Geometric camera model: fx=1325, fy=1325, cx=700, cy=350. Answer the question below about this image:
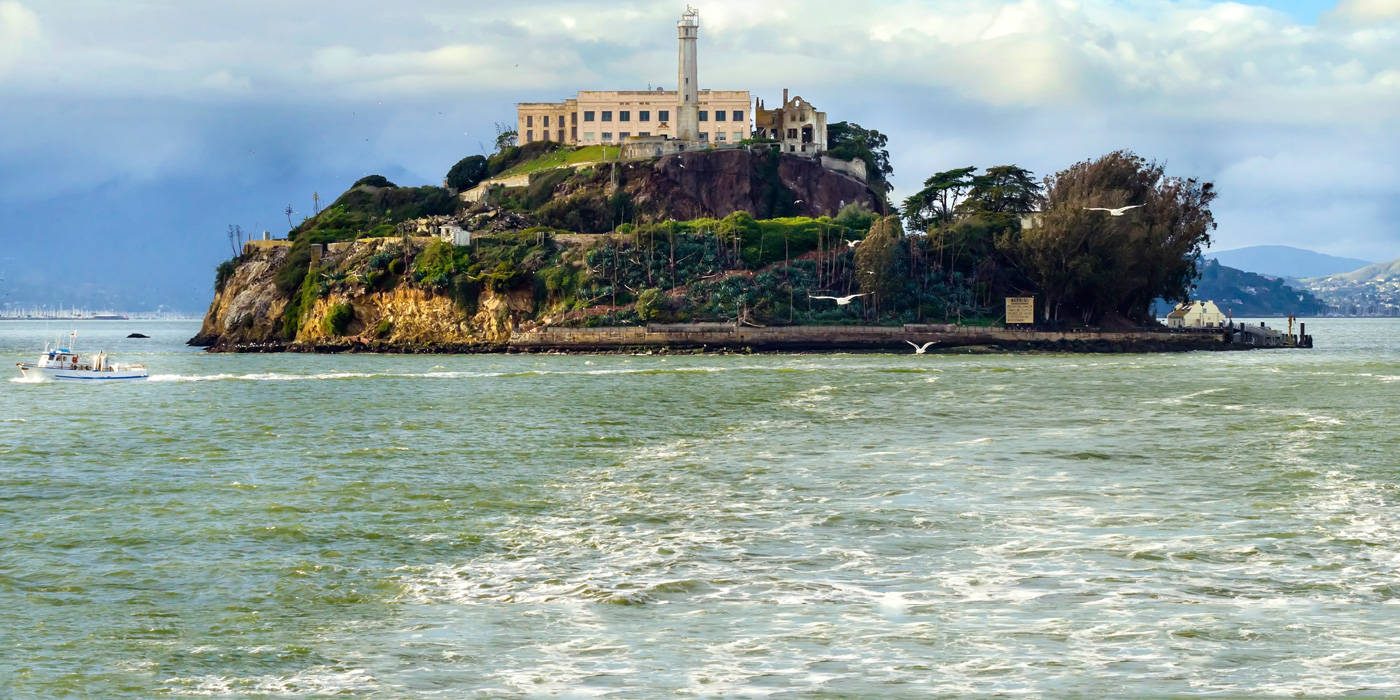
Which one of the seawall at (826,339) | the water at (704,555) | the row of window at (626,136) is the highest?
the row of window at (626,136)

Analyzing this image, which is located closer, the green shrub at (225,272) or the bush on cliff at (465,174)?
the green shrub at (225,272)

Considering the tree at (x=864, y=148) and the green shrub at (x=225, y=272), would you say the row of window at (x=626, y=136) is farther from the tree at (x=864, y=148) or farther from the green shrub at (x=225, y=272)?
the green shrub at (x=225, y=272)

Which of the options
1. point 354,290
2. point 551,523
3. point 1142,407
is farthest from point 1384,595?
point 354,290

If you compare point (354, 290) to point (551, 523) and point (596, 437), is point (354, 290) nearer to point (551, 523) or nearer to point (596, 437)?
point (596, 437)

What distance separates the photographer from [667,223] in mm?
124875

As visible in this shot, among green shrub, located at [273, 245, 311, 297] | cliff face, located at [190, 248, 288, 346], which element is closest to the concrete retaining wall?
green shrub, located at [273, 245, 311, 297]

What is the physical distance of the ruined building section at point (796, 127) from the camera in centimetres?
15112

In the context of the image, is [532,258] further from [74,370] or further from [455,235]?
[74,370]

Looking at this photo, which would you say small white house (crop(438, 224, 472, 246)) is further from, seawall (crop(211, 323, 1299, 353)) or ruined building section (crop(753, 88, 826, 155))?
ruined building section (crop(753, 88, 826, 155))

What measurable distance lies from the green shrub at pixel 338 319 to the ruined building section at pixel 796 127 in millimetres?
53000

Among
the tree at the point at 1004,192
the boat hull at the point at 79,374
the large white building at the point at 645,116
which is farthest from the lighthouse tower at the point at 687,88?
the boat hull at the point at 79,374

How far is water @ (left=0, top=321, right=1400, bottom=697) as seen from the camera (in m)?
15.1

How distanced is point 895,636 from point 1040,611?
2386mm

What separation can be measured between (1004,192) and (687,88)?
39.0 m
